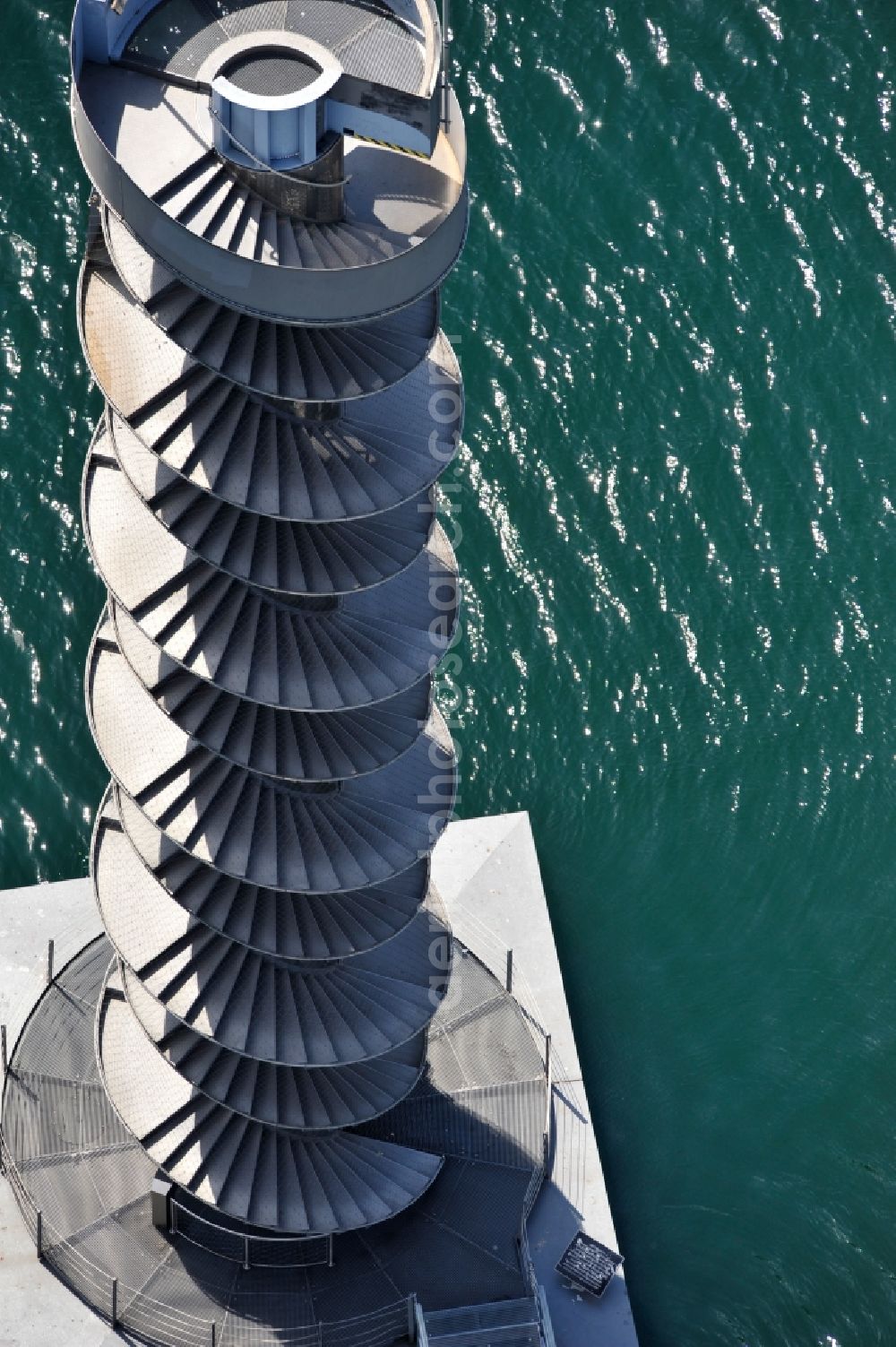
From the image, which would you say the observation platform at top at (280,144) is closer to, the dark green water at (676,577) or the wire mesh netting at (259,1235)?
the wire mesh netting at (259,1235)

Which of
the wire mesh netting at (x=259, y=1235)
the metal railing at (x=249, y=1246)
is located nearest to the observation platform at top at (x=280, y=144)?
the wire mesh netting at (x=259, y=1235)

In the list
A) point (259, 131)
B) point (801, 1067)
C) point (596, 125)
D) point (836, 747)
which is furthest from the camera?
point (596, 125)

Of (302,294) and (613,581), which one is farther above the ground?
(302,294)

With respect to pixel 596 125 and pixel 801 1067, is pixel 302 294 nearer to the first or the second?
pixel 801 1067

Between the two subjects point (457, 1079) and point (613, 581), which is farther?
point (613, 581)

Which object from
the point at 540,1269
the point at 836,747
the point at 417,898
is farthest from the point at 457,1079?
the point at 836,747

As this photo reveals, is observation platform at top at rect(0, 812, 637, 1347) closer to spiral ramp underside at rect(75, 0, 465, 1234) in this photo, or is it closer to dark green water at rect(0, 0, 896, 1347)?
dark green water at rect(0, 0, 896, 1347)
